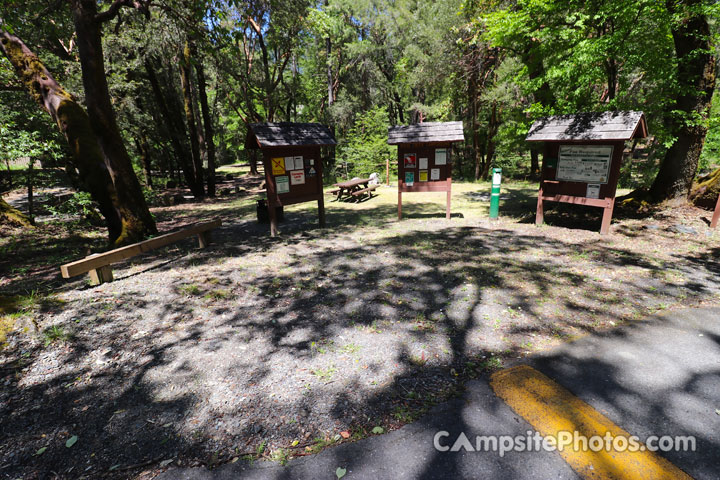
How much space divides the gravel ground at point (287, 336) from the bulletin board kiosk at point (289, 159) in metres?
2.18

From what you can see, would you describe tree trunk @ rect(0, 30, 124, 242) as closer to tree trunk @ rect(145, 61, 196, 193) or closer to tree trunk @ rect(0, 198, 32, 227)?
tree trunk @ rect(0, 198, 32, 227)

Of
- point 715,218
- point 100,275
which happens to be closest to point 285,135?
point 100,275

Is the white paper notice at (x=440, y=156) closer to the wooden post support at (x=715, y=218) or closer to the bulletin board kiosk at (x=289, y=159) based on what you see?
the bulletin board kiosk at (x=289, y=159)

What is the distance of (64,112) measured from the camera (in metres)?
6.98

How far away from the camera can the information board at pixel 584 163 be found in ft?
24.6

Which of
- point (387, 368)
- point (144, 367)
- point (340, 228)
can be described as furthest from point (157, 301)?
point (340, 228)

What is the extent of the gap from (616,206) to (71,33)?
20.2 m

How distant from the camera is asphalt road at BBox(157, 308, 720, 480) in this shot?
2275 mm

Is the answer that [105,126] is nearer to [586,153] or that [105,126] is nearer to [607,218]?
[586,153]

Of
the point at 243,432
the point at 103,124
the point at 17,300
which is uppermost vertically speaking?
the point at 103,124

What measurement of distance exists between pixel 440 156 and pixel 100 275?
8933 mm

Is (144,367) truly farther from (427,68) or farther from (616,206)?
(427,68)

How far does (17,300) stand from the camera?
15.7ft

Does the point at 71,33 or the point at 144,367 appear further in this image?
the point at 71,33
